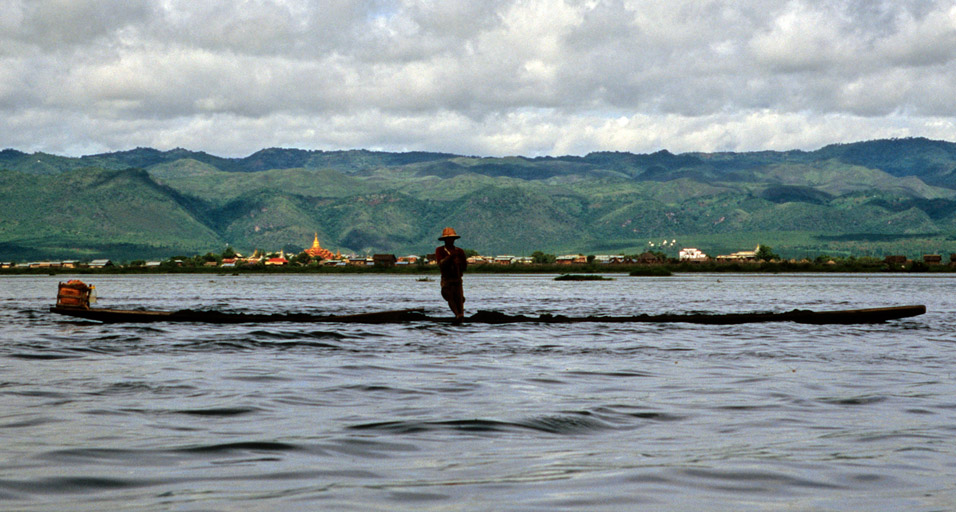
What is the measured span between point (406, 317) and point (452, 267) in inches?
121

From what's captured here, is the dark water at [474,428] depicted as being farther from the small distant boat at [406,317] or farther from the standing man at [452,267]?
the small distant boat at [406,317]

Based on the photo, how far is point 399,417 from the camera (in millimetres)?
13719

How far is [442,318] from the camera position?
112ft

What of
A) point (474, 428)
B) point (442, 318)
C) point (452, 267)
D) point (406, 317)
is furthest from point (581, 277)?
point (474, 428)

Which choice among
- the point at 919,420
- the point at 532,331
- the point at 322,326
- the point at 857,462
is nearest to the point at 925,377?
the point at 919,420

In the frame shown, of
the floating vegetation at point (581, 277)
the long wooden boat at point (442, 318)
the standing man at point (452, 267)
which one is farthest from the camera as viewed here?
the floating vegetation at point (581, 277)

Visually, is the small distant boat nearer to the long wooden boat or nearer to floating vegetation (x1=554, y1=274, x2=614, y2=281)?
the long wooden boat

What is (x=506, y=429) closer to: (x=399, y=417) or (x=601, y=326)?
(x=399, y=417)

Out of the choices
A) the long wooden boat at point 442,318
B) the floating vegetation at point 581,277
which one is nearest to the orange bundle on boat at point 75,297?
the long wooden boat at point 442,318

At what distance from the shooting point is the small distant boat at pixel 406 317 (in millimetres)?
32438

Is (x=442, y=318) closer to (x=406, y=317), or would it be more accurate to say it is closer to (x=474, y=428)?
(x=406, y=317)

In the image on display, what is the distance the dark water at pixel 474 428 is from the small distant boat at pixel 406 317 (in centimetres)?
625

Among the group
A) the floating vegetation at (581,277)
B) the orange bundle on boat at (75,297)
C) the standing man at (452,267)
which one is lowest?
the floating vegetation at (581,277)

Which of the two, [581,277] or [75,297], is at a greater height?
[75,297]
